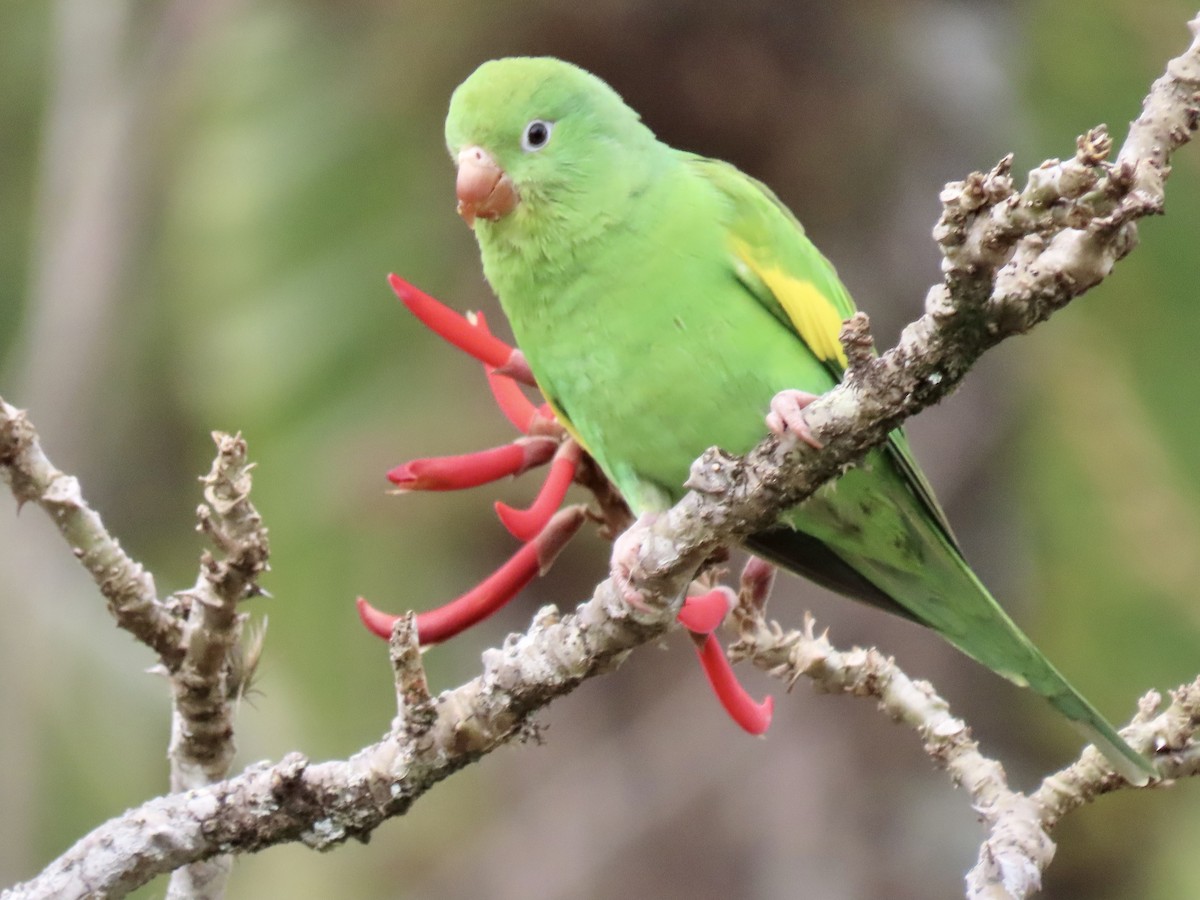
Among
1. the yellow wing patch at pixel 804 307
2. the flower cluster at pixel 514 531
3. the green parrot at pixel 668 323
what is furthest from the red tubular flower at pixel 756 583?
the yellow wing patch at pixel 804 307

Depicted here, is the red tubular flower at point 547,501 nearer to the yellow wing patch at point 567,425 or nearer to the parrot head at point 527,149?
the yellow wing patch at point 567,425

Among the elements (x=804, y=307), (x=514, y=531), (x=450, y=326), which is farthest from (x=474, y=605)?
(x=804, y=307)

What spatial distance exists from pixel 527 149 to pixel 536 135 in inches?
1.6

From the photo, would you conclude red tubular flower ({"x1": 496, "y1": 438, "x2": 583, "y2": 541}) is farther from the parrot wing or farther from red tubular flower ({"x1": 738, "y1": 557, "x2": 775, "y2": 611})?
the parrot wing

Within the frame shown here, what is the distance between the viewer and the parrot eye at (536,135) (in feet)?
8.21

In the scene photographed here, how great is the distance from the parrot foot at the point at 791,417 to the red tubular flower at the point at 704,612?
245mm

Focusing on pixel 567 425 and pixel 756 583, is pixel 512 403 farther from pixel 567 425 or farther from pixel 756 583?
pixel 756 583

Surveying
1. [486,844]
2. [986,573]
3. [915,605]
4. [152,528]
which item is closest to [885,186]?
[986,573]

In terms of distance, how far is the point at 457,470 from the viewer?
190 cm

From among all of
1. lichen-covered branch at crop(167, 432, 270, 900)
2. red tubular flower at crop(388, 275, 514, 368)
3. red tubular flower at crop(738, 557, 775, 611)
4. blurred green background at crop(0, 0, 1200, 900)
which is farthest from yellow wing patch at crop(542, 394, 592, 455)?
blurred green background at crop(0, 0, 1200, 900)

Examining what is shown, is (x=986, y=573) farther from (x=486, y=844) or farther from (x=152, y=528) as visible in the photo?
(x=152, y=528)

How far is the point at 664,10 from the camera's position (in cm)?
394

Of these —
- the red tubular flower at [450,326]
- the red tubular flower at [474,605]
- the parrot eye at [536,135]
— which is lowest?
the red tubular flower at [474,605]

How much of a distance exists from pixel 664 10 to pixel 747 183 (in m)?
1.44
